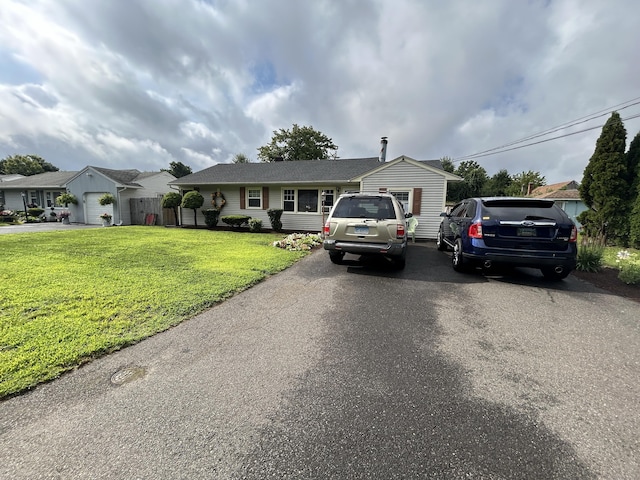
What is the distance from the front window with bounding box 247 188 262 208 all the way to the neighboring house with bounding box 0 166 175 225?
849cm

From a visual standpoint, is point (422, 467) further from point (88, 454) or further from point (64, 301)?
point (64, 301)

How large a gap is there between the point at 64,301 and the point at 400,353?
479 cm

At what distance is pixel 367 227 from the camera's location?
5.73 m

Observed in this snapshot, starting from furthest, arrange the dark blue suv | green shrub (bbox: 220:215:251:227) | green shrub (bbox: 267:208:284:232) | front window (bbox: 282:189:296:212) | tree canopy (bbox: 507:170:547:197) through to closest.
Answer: tree canopy (bbox: 507:170:547:197) → front window (bbox: 282:189:296:212) → green shrub (bbox: 220:215:251:227) → green shrub (bbox: 267:208:284:232) → the dark blue suv

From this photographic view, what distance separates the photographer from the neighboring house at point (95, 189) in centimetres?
1791

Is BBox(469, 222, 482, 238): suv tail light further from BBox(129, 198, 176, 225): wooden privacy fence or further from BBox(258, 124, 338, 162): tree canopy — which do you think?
BBox(258, 124, 338, 162): tree canopy

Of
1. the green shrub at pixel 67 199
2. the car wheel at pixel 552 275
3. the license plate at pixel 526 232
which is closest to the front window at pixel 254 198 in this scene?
the license plate at pixel 526 232

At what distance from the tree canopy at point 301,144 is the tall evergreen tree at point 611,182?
27049 mm

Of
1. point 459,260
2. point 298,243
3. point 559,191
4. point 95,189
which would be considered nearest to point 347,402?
point 459,260

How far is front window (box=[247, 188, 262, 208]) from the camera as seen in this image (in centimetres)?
1468

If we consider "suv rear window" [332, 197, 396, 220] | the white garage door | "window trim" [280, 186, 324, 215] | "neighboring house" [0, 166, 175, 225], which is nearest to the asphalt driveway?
"suv rear window" [332, 197, 396, 220]

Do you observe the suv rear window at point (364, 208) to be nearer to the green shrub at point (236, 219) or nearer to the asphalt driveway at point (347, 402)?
the asphalt driveway at point (347, 402)

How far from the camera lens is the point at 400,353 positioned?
9.32 ft

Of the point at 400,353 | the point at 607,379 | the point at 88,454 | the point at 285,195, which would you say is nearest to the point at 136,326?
the point at 88,454
